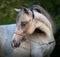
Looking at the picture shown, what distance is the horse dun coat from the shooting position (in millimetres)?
4004

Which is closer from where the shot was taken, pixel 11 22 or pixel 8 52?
pixel 8 52

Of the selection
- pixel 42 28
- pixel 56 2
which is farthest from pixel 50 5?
pixel 42 28

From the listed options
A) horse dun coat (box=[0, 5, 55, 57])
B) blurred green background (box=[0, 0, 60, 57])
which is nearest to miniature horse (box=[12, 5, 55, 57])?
horse dun coat (box=[0, 5, 55, 57])

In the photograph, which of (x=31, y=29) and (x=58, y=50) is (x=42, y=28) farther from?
(x=58, y=50)

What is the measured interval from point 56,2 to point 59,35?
2.40ft

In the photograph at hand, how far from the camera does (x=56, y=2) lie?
17.7 feet

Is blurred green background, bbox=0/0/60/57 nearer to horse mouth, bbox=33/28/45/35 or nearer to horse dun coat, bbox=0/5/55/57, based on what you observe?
horse dun coat, bbox=0/5/55/57

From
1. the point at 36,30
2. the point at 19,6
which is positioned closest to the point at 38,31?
the point at 36,30

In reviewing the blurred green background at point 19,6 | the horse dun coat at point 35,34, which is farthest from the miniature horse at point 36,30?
the blurred green background at point 19,6

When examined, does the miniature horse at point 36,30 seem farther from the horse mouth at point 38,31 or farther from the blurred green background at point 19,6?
the blurred green background at point 19,6

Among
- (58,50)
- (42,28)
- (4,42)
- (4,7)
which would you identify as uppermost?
(4,7)

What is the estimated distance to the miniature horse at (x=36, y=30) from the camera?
3947mm

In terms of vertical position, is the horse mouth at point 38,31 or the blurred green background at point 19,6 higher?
the blurred green background at point 19,6

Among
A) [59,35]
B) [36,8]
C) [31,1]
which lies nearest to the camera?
[36,8]
